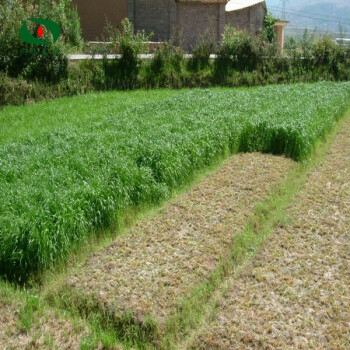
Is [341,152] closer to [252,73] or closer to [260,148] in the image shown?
[260,148]

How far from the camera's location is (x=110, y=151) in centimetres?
647

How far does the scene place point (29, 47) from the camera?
46.8 ft

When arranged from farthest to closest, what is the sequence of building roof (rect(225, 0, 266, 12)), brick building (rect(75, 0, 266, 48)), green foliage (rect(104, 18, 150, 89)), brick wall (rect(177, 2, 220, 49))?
1. building roof (rect(225, 0, 266, 12))
2. brick wall (rect(177, 2, 220, 49))
3. brick building (rect(75, 0, 266, 48))
4. green foliage (rect(104, 18, 150, 89))

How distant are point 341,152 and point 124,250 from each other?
18.6ft

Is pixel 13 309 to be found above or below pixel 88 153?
below

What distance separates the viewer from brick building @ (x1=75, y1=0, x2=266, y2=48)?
24.1 m

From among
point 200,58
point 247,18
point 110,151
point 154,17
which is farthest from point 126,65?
point 247,18

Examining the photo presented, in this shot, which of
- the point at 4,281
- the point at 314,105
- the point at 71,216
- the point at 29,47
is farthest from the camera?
the point at 29,47

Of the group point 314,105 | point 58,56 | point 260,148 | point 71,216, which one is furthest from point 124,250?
point 58,56

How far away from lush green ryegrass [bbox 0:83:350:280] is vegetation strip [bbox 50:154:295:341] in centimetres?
42

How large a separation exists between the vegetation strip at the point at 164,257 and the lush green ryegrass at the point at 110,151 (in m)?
0.42

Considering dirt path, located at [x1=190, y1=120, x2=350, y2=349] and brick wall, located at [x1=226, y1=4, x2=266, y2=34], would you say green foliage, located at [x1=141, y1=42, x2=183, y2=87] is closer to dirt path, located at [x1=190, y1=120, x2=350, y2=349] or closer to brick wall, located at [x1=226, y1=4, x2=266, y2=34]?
brick wall, located at [x1=226, y1=4, x2=266, y2=34]

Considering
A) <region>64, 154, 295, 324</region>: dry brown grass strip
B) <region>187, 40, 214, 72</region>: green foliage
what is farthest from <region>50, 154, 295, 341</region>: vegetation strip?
<region>187, 40, 214, 72</region>: green foliage

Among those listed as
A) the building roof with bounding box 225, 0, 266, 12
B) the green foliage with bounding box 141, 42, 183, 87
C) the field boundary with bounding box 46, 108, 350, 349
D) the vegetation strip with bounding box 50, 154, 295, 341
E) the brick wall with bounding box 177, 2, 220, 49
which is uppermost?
the building roof with bounding box 225, 0, 266, 12
